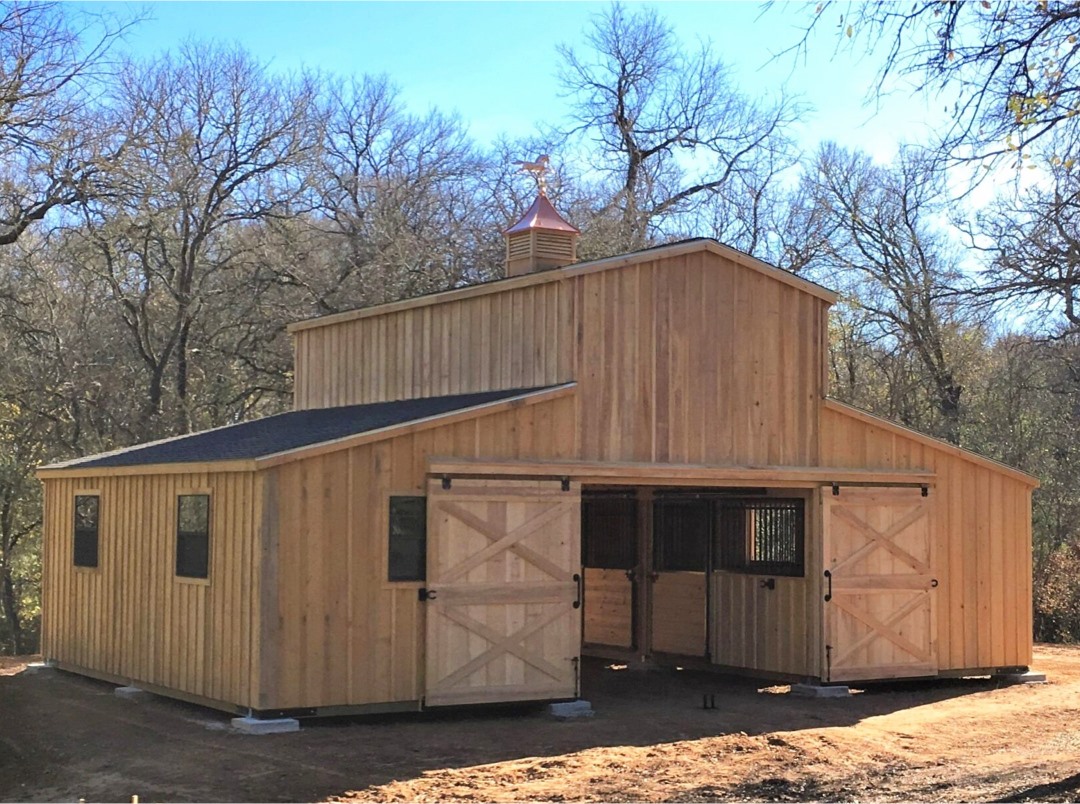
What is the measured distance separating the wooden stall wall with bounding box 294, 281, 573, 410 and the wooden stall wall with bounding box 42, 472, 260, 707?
345cm

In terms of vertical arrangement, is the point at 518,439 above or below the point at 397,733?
above

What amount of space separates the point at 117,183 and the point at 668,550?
8539 mm

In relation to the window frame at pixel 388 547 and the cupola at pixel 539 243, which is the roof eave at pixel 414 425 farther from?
the cupola at pixel 539 243

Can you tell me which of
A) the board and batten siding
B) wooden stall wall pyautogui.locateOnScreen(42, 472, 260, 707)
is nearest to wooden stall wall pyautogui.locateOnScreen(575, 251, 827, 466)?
the board and batten siding

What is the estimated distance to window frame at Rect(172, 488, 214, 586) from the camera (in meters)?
12.3

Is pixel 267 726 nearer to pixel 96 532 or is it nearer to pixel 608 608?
pixel 96 532

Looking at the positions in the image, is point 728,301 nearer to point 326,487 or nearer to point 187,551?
point 326,487

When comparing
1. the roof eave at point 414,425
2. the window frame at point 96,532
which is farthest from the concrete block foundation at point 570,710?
the window frame at point 96,532

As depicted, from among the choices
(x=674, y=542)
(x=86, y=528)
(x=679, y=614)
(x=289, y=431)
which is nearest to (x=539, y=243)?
(x=289, y=431)

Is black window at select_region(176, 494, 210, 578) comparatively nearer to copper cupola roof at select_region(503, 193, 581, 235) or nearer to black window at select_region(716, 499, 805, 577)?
copper cupola roof at select_region(503, 193, 581, 235)

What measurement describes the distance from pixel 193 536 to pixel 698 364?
551 cm

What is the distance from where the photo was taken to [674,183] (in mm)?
34375

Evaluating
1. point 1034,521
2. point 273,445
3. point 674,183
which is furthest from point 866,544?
point 674,183

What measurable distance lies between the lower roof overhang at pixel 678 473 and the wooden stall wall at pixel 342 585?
0.91 feet
